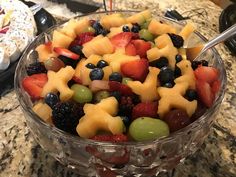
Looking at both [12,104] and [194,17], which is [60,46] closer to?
[12,104]

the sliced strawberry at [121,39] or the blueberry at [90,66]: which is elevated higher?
the sliced strawberry at [121,39]

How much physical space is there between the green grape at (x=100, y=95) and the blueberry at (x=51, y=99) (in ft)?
0.25

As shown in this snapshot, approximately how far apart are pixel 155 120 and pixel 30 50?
39cm

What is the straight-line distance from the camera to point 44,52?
894mm

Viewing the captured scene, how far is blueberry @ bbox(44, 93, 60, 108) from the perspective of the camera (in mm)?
745

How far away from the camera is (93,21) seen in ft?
3.25

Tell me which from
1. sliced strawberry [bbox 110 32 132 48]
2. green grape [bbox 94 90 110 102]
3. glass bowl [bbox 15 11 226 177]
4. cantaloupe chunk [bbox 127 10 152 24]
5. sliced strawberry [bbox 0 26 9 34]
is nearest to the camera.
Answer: glass bowl [bbox 15 11 226 177]

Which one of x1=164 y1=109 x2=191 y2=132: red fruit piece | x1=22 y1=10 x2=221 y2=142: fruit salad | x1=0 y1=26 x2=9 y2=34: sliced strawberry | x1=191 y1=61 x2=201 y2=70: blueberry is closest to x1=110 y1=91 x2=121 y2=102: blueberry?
x1=22 y1=10 x2=221 y2=142: fruit salad

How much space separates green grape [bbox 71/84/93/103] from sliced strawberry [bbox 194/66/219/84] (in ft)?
0.78

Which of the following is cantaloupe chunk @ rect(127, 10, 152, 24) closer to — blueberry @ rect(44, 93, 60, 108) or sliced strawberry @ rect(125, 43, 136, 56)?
sliced strawberry @ rect(125, 43, 136, 56)

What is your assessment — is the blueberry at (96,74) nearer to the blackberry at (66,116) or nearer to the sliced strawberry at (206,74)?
the blackberry at (66,116)

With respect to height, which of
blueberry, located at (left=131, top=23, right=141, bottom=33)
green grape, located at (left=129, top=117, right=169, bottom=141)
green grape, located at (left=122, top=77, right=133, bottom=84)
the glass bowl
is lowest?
the glass bowl

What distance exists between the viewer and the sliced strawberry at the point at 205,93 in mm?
756

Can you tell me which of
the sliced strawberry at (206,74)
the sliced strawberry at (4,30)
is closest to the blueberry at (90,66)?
the sliced strawberry at (206,74)
